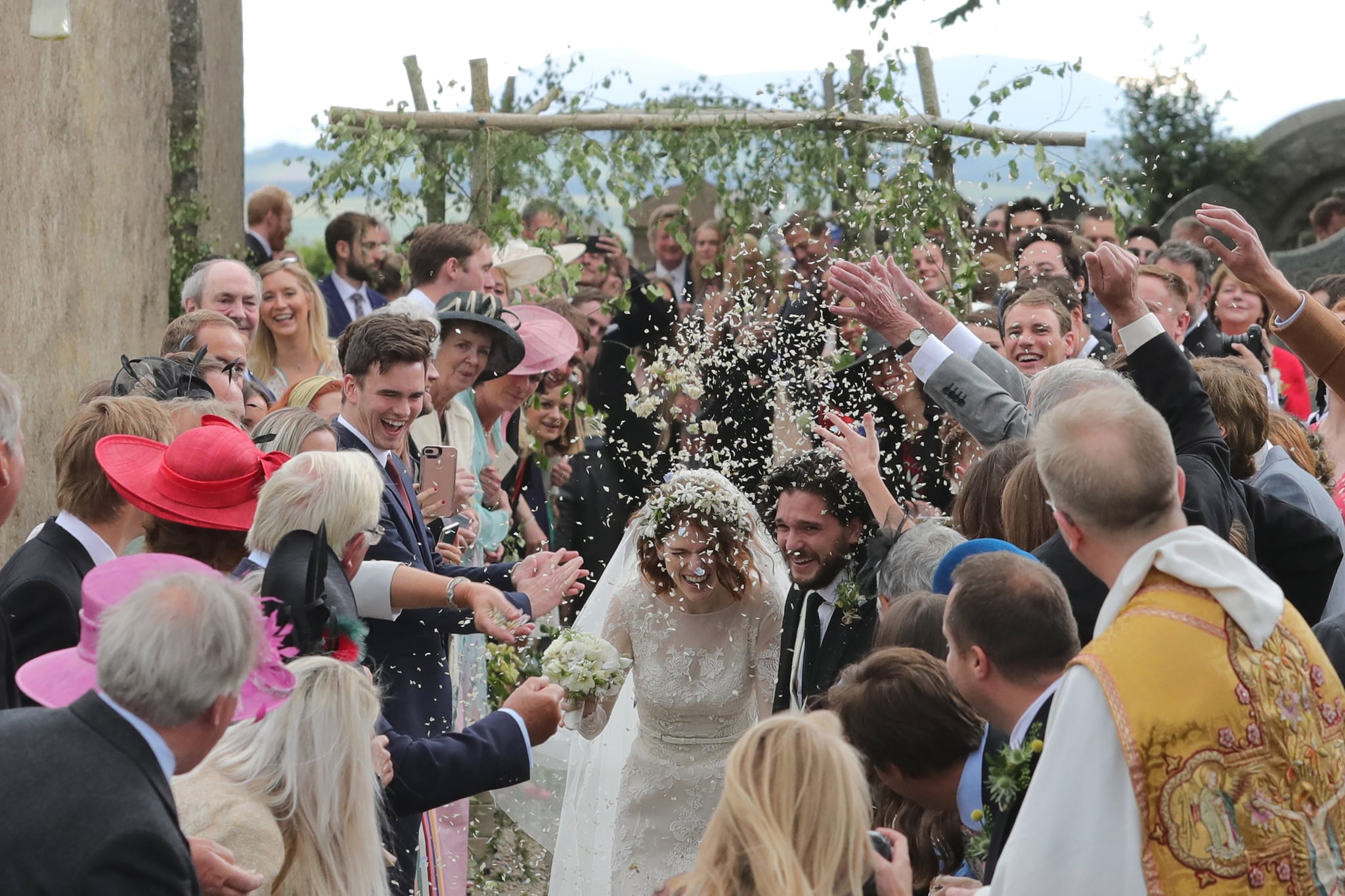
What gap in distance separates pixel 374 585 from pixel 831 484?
1.56 metres

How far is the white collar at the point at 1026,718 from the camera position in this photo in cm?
272

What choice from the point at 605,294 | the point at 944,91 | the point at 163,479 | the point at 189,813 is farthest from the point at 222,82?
the point at 189,813

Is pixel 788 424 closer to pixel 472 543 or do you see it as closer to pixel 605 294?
pixel 472 543

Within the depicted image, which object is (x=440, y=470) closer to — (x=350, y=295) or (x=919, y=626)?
(x=919, y=626)

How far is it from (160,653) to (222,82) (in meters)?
6.86

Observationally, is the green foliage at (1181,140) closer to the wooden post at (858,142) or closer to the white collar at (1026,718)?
the wooden post at (858,142)

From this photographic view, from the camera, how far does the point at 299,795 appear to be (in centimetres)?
271

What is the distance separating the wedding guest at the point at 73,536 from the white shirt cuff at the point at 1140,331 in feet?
8.64

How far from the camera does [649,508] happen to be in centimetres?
517

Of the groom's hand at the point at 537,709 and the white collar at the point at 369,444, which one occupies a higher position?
the white collar at the point at 369,444

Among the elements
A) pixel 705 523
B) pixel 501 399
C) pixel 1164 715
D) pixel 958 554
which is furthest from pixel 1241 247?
pixel 501 399

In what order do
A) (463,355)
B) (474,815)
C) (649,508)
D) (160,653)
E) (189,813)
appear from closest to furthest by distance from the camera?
(160,653) < (189,813) < (649,508) < (463,355) < (474,815)

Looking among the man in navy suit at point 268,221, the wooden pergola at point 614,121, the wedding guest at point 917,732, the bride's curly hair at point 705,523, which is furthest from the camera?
the man in navy suit at point 268,221

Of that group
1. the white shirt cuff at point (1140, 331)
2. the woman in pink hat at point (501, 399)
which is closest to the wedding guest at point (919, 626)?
the white shirt cuff at point (1140, 331)
